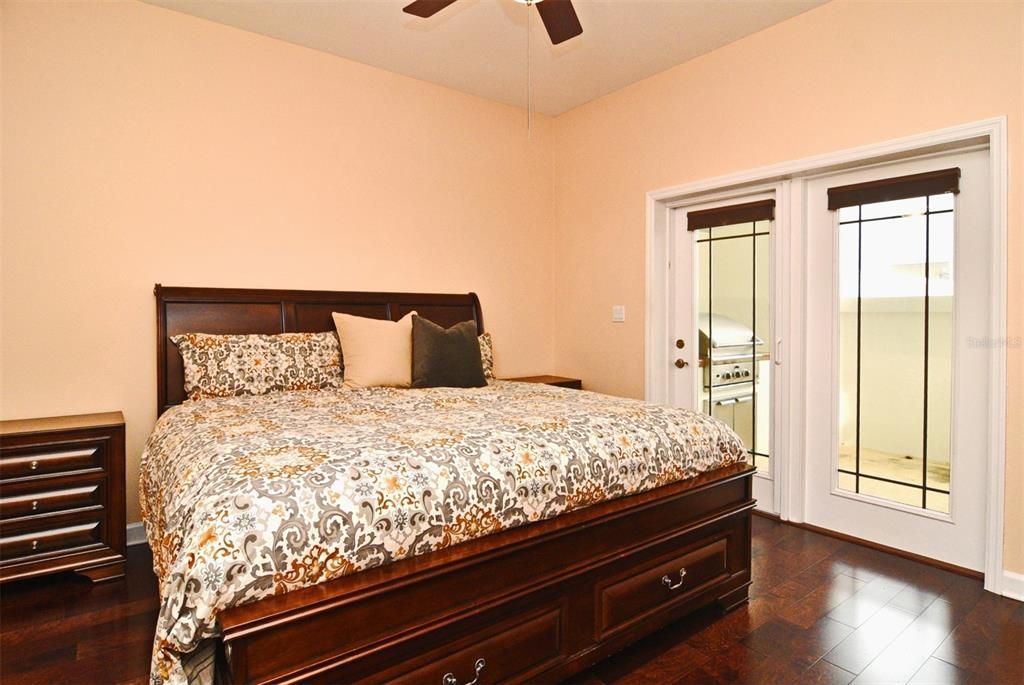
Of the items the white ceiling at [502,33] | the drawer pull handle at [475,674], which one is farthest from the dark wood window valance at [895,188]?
the drawer pull handle at [475,674]

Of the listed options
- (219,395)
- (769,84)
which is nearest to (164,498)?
(219,395)

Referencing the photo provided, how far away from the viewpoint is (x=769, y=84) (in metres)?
3.32

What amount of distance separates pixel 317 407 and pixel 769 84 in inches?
118

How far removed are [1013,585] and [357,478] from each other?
2.76m

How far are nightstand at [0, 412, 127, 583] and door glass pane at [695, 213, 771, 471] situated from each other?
3334 millimetres

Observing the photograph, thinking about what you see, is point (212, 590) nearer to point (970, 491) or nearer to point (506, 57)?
point (970, 491)

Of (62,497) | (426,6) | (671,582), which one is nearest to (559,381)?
(671,582)

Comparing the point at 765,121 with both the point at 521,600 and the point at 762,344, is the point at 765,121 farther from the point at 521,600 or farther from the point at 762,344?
the point at 521,600

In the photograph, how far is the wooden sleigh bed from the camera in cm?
132

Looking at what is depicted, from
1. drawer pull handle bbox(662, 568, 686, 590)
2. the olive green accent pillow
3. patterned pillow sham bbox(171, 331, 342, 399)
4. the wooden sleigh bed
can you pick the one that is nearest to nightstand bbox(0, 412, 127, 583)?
patterned pillow sham bbox(171, 331, 342, 399)

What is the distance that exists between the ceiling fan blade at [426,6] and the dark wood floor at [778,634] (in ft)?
8.44

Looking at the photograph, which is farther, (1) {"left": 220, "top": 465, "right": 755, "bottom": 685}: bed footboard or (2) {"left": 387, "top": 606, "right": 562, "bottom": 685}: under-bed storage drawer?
(2) {"left": 387, "top": 606, "right": 562, "bottom": 685}: under-bed storage drawer

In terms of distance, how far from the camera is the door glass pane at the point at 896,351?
2831mm

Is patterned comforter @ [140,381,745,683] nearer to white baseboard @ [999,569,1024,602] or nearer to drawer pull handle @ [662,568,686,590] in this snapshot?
drawer pull handle @ [662,568,686,590]
